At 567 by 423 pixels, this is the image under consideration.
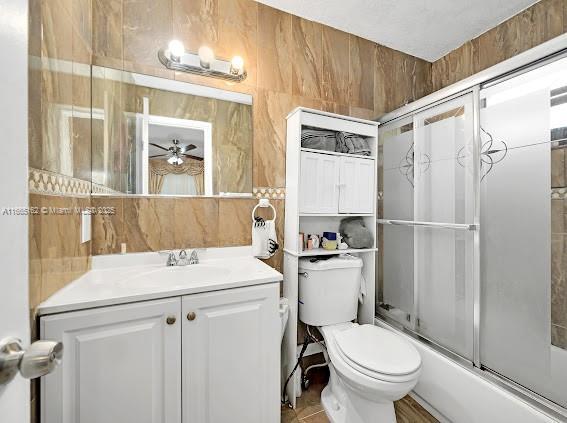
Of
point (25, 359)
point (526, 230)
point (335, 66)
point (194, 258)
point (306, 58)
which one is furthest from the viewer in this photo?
point (335, 66)

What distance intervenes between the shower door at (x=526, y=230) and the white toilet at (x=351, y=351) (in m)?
0.50

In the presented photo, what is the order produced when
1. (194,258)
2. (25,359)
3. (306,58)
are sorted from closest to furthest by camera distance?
1. (25,359)
2. (194,258)
3. (306,58)

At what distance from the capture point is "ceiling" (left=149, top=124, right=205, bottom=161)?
137 centimetres

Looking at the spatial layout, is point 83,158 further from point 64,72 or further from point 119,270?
point 119,270

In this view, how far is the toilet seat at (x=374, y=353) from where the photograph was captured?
1.09 metres

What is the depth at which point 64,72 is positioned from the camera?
0.98 metres

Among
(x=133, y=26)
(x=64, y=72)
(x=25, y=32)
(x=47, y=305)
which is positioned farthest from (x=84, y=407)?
(x=133, y=26)

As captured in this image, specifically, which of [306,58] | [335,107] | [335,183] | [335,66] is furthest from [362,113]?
[335,183]

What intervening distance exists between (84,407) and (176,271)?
1.94ft

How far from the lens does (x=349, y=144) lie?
1.73 meters

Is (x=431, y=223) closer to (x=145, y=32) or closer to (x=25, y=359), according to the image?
(x=25, y=359)

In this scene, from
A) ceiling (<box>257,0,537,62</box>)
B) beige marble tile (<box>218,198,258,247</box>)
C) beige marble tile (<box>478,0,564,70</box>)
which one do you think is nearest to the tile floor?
beige marble tile (<box>218,198,258,247</box>)

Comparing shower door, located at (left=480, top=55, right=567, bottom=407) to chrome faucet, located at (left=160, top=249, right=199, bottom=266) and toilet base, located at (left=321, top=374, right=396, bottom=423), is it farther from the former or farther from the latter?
chrome faucet, located at (left=160, top=249, right=199, bottom=266)

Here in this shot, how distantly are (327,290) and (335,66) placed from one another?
1618 millimetres
